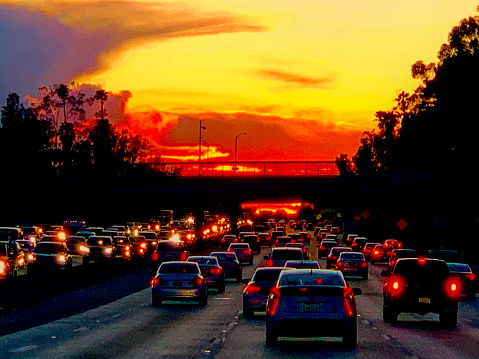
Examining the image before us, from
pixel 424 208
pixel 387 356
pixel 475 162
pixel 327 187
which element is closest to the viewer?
pixel 387 356

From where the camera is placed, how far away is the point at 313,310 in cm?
2302

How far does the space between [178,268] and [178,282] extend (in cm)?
51

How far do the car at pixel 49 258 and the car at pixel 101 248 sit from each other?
14745 mm

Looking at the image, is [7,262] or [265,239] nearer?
[7,262]

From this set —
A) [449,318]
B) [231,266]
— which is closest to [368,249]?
[231,266]

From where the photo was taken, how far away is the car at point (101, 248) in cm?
7657

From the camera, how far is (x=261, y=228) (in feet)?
514

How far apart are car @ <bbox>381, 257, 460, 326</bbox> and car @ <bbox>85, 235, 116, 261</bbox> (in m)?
45.1

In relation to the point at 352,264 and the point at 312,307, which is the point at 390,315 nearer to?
the point at 312,307

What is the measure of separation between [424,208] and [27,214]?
171 ft

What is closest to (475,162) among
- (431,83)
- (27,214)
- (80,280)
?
(431,83)

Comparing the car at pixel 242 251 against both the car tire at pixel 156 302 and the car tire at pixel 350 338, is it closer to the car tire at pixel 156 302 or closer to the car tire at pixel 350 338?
the car tire at pixel 156 302

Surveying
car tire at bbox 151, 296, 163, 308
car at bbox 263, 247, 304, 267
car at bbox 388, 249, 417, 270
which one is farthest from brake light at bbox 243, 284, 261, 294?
car at bbox 388, 249, 417, 270

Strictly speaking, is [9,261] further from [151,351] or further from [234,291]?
[151,351]
